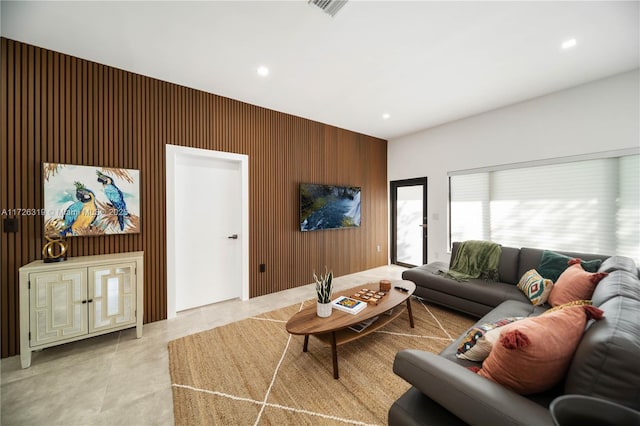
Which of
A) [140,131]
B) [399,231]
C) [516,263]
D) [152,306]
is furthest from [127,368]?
[399,231]

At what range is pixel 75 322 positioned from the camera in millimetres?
2158

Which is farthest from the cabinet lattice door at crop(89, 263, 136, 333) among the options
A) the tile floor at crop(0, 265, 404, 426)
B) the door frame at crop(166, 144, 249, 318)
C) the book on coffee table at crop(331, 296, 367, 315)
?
the book on coffee table at crop(331, 296, 367, 315)

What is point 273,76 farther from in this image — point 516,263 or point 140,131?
point 516,263

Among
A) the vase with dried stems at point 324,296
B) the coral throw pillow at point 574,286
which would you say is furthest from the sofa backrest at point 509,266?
the vase with dried stems at point 324,296

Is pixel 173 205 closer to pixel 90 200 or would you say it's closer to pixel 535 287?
pixel 90 200

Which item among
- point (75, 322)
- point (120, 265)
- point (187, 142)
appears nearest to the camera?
point (75, 322)

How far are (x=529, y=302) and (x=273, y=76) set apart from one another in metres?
3.73

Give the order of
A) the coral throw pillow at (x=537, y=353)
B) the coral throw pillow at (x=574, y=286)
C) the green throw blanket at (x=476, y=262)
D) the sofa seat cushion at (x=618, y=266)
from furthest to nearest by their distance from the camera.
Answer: the green throw blanket at (x=476, y=262) < the sofa seat cushion at (x=618, y=266) < the coral throw pillow at (x=574, y=286) < the coral throw pillow at (x=537, y=353)

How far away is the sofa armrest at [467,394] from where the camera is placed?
2.81 ft

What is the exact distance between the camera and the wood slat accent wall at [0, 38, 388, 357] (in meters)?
2.21

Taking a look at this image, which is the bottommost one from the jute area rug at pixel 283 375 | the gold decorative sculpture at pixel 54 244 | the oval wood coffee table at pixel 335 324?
the jute area rug at pixel 283 375

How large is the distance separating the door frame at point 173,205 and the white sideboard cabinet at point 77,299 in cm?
46

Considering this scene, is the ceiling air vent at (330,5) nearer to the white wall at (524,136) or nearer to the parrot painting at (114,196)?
the parrot painting at (114,196)

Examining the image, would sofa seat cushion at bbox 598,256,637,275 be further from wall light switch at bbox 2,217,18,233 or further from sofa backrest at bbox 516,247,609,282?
wall light switch at bbox 2,217,18,233
